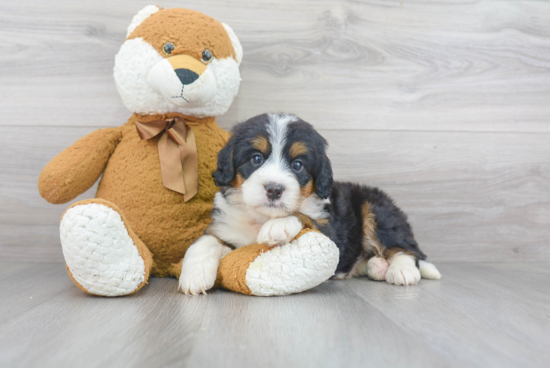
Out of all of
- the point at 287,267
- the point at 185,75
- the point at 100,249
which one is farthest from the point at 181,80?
the point at 287,267

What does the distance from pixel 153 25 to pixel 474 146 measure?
207 centimetres

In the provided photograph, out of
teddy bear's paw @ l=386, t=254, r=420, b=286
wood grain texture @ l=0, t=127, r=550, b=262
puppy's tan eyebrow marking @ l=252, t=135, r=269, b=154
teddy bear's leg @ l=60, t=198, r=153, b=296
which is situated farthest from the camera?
wood grain texture @ l=0, t=127, r=550, b=262

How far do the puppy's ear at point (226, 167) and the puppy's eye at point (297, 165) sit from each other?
0.84 ft

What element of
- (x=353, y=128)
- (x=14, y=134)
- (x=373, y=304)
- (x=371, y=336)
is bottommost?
(x=14, y=134)

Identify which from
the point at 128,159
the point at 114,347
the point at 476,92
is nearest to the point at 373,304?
the point at 114,347

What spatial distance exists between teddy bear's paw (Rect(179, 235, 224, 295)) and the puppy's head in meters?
0.26

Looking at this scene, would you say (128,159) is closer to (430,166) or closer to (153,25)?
(153,25)

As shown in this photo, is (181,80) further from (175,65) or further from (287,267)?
(287,267)

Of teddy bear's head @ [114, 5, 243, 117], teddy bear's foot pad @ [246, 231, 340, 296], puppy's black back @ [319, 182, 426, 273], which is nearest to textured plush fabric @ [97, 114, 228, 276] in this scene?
teddy bear's head @ [114, 5, 243, 117]

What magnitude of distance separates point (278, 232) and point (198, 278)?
360 millimetres

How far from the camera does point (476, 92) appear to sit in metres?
2.80

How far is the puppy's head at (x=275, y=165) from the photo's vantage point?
66.4 inches

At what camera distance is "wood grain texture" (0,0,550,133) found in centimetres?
259

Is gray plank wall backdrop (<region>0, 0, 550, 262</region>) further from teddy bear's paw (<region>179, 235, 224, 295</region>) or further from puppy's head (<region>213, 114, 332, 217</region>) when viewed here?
teddy bear's paw (<region>179, 235, 224, 295</region>)
